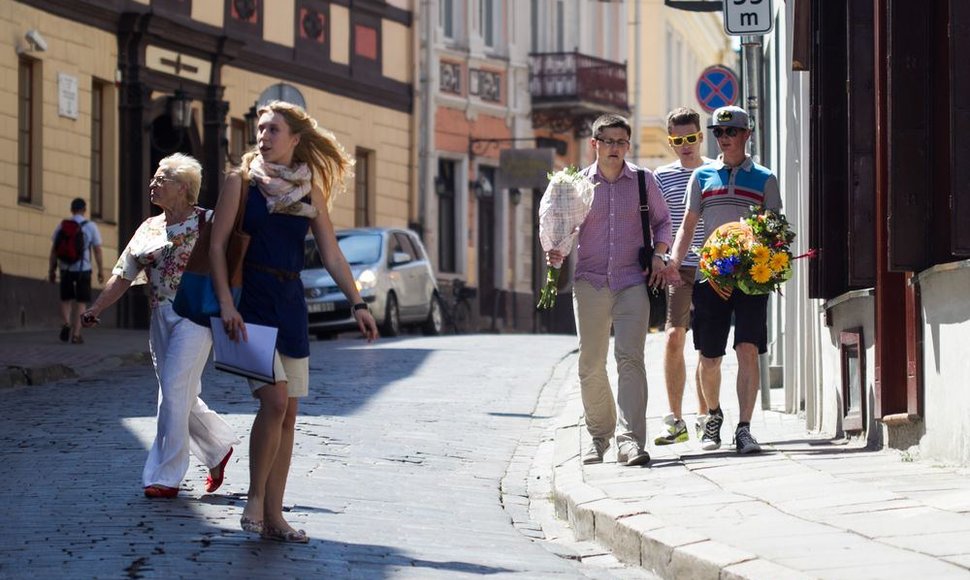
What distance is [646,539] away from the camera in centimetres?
848

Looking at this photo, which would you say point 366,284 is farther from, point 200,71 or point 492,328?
point 492,328

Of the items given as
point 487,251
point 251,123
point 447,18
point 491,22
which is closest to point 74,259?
point 251,123

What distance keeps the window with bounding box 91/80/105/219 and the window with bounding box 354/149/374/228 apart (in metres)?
8.98

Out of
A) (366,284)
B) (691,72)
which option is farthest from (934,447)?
(691,72)

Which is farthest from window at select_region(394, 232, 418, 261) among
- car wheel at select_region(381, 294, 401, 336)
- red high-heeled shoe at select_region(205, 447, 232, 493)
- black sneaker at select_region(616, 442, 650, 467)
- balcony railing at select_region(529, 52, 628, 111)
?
red high-heeled shoe at select_region(205, 447, 232, 493)

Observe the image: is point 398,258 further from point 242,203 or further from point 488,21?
point 242,203

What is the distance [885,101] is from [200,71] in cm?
2267

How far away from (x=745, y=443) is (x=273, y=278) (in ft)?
12.7

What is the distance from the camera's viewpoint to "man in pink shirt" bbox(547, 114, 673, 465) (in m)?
11.3

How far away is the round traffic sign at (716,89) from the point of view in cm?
2166

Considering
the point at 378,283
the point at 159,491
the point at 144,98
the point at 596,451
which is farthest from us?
the point at 144,98

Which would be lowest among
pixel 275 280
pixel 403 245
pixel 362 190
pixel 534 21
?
pixel 275 280

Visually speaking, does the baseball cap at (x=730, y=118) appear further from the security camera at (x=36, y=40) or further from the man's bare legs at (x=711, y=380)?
the security camera at (x=36, y=40)

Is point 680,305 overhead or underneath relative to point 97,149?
underneath
